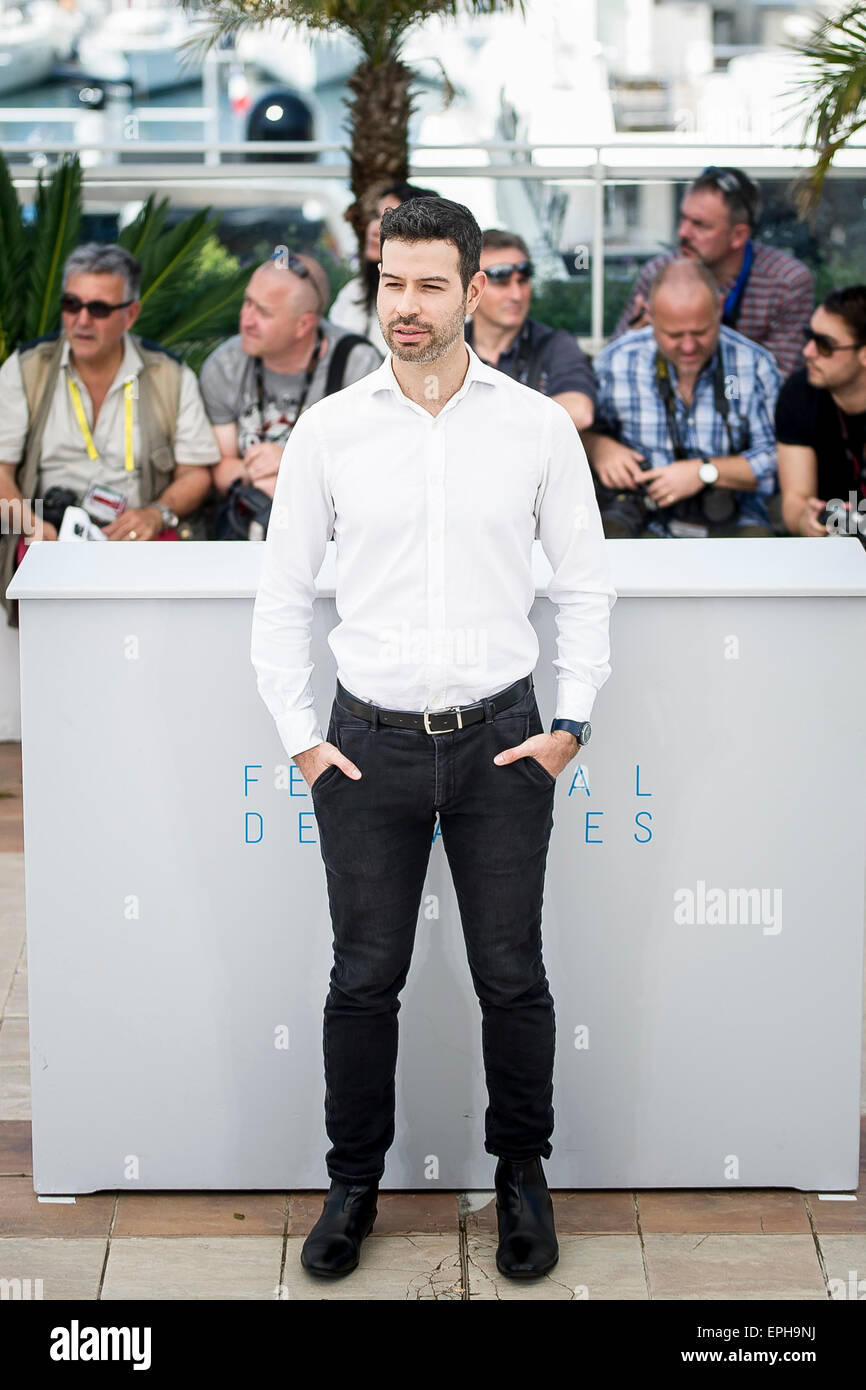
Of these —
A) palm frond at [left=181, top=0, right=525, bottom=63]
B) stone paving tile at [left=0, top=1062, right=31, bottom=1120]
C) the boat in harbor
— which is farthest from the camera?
the boat in harbor

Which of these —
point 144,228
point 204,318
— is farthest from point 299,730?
point 144,228

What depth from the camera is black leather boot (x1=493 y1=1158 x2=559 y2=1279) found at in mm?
2646

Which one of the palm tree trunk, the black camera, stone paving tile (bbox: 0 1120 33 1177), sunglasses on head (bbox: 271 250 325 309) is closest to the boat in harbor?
the palm tree trunk

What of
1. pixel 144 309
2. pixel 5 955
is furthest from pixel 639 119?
pixel 5 955

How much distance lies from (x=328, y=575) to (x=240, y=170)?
4183 millimetres

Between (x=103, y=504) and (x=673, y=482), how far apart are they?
179 centimetres

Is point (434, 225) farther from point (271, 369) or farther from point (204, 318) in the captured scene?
point (204, 318)

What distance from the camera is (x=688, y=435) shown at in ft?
17.3

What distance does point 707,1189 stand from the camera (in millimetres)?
2928

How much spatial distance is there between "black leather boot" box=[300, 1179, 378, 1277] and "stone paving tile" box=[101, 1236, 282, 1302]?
8cm

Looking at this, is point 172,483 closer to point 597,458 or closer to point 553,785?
point 597,458

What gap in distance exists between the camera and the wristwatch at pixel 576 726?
253cm

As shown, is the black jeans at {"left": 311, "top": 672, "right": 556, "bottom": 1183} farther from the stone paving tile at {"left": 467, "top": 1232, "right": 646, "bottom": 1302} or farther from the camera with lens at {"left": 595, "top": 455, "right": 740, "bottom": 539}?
the camera with lens at {"left": 595, "top": 455, "right": 740, "bottom": 539}
